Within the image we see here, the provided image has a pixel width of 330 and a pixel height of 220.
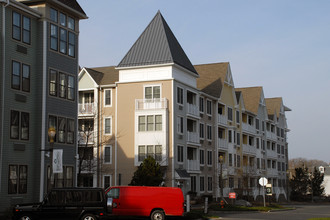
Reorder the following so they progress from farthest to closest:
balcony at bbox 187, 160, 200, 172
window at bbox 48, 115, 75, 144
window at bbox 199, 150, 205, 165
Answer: window at bbox 199, 150, 205, 165 < balcony at bbox 187, 160, 200, 172 < window at bbox 48, 115, 75, 144

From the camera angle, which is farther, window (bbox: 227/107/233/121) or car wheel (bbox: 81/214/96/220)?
window (bbox: 227/107/233/121)

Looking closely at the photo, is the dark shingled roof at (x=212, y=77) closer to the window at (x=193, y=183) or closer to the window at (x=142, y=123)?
the window at (x=193, y=183)

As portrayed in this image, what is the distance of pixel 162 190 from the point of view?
28625 mm

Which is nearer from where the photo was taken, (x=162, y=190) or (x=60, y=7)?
(x=162, y=190)

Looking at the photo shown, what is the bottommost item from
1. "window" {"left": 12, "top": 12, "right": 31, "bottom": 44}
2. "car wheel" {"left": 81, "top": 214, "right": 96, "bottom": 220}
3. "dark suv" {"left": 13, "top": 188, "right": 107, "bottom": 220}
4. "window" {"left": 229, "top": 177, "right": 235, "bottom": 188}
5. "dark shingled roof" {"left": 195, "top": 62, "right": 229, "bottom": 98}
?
"window" {"left": 229, "top": 177, "right": 235, "bottom": 188}

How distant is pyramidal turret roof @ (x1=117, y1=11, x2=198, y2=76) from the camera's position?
172 ft

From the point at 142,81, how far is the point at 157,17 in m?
8.09

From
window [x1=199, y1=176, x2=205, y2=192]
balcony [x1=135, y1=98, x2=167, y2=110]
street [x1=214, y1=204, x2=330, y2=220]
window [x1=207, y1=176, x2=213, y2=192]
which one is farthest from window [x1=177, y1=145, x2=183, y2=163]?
street [x1=214, y1=204, x2=330, y2=220]

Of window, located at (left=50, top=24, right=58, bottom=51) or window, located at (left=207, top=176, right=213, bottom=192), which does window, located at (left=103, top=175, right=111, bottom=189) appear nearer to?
window, located at (left=207, top=176, right=213, bottom=192)

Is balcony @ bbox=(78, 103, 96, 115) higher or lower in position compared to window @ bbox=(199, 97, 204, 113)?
lower

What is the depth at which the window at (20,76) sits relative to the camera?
32.2 metres

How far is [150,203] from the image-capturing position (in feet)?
93.6

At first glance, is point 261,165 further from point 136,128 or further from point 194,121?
point 136,128

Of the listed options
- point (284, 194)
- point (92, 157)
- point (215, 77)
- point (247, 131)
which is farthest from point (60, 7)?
point (284, 194)
